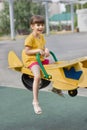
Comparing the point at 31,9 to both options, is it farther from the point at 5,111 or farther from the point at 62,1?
the point at 5,111

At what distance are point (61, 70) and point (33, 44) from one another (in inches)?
17.6

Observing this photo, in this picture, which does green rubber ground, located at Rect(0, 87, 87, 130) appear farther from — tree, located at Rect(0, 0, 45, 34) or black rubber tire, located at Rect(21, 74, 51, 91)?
tree, located at Rect(0, 0, 45, 34)

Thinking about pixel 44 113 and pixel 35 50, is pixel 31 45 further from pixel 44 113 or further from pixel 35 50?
pixel 44 113

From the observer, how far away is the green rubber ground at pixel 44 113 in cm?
444

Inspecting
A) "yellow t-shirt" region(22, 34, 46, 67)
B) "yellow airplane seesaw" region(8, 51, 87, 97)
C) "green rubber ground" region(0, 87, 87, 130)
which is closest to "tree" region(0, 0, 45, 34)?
"green rubber ground" region(0, 87, 87, 130)

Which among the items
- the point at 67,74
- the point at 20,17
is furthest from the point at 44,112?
the point at 20,17

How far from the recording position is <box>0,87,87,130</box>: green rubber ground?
4442mm

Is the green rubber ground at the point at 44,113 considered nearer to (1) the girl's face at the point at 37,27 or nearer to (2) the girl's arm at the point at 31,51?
(2) the girl's arm at the point at 31,51

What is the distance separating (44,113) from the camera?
510 cm

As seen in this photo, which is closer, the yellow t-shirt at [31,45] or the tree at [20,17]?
the yellow t-shirt at [31,45]

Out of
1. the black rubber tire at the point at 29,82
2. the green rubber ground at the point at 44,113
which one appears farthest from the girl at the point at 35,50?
the green rubber ground at the point at 44,113

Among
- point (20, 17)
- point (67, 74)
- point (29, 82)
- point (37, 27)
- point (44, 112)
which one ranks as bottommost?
point (20, 17)

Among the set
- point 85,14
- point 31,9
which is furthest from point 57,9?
point 85,14

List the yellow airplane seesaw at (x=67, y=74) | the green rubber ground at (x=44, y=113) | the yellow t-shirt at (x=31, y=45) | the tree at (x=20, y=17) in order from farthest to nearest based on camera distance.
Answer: the tree at (x=20, y=17) < the green rubber ground at (x=44, y=113) < the yellow t-shirt at (x=31, y=45) < the yellow airplane seesaw at (x=67, y=74)
